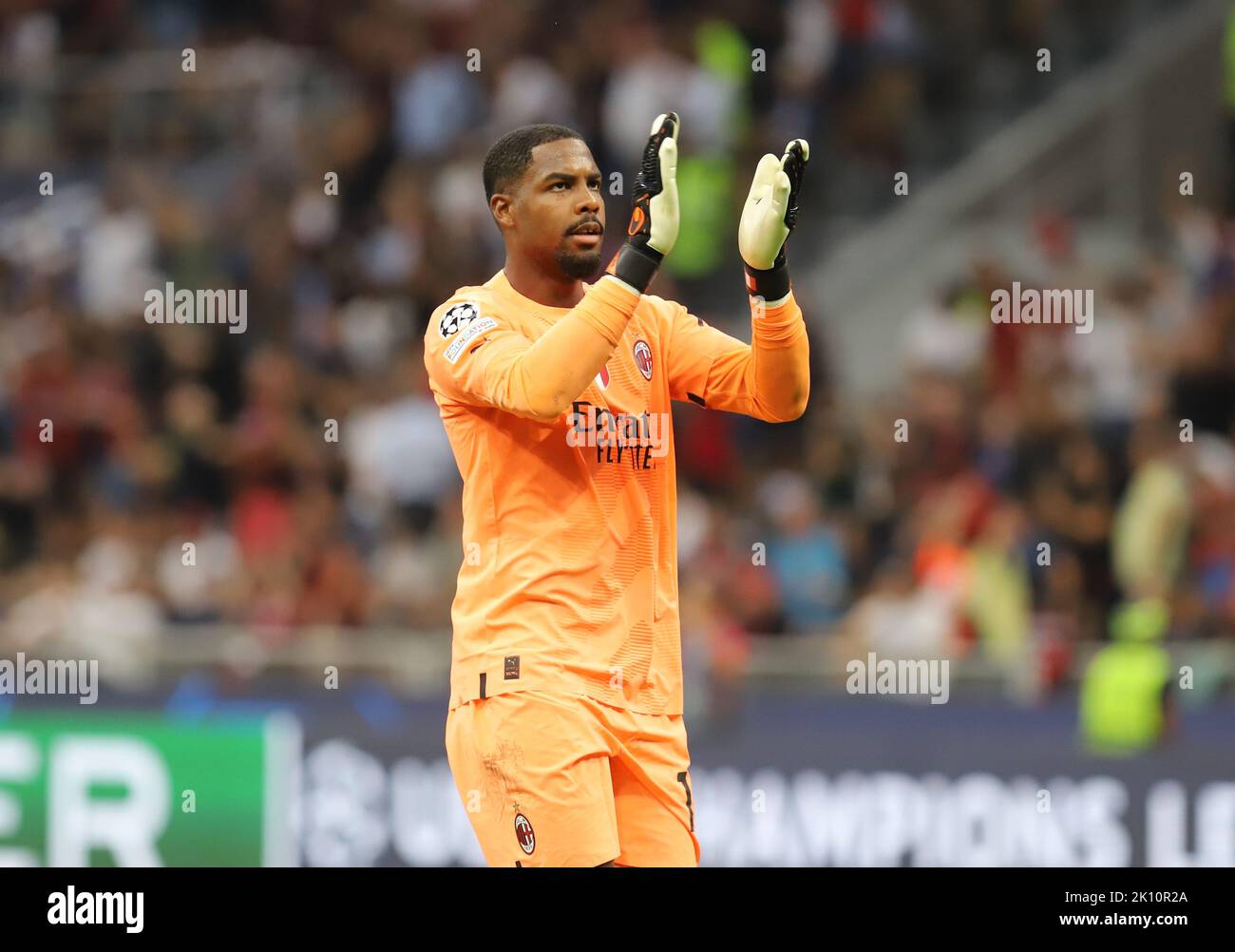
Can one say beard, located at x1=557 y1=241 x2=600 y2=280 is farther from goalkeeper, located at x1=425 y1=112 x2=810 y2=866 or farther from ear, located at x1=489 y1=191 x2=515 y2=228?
ear, located at x1=489 y1=191 x2=515 y2=228

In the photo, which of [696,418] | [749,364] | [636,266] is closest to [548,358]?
[636,266]

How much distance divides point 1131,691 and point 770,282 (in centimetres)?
539

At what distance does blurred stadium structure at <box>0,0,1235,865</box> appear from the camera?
1105cm

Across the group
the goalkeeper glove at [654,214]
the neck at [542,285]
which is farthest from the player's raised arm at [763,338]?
the neck at [542,285]

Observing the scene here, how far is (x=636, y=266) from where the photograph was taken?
5609mm

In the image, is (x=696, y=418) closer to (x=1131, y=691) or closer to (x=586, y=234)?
(x=1131, y=691)

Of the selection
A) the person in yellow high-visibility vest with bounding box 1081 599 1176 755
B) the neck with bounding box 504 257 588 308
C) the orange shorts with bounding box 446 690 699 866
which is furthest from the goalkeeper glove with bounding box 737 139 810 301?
the person in yellow high-visibility vest with bounding box 1081 599 1176 755

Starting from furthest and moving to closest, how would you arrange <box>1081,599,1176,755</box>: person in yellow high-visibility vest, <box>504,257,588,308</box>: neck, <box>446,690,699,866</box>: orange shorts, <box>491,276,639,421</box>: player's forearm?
<box>1081,599,1176,755</box>: person in yellow high-visibility vest
<box>504,257,588,308</box>: neck
<box>446,690,699,866</box>: orange shorts
<box>491,276,639,421</box>: player's forearm

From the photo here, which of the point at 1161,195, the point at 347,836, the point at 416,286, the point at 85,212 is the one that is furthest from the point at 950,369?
the point at 85,212

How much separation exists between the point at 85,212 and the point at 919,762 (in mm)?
8282

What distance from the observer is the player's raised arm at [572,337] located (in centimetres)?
551

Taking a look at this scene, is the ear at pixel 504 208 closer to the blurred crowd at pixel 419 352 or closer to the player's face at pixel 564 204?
the player's face at pixel 564 204

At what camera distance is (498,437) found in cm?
590

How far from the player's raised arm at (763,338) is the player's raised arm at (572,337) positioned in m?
0.26
